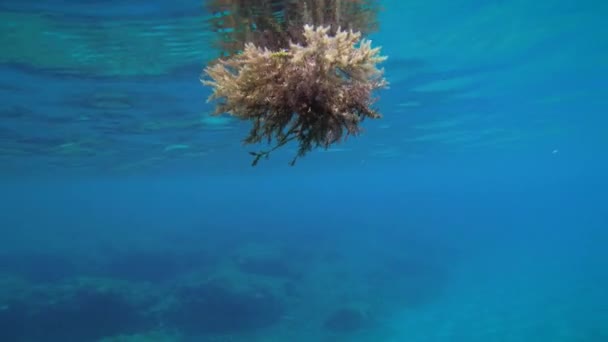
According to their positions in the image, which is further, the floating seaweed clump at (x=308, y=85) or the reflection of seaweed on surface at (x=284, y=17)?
the reflection of seaweed on surface at (x=284, y=17)

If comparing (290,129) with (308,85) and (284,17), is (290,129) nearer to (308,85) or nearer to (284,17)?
(308,85)

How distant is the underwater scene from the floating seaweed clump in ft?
0.07

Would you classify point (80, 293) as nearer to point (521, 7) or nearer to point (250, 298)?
point (250, 298)

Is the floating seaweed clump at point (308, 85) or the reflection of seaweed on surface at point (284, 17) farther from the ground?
the reflection of seaweed on surface at point (284, 17)

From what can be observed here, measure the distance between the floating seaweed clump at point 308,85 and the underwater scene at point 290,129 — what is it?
2cm

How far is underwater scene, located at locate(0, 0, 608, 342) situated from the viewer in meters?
5.04

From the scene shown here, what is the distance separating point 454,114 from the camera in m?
25.1

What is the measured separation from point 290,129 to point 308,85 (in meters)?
0.62

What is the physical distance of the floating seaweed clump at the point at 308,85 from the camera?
323cm

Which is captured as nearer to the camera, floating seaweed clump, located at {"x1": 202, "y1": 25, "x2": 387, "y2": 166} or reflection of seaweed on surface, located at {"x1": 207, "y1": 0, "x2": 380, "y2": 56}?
floating seaweed clump, located at {"x1": 202, "y1": 25, "x2": 387, "y2": 166}

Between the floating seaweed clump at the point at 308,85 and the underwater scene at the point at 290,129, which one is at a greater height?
the underwater scene at the point at 290,129

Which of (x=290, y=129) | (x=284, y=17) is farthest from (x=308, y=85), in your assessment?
(x=284, y=17)

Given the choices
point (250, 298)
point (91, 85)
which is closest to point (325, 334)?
point (250, 298)

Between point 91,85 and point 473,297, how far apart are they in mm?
29873
